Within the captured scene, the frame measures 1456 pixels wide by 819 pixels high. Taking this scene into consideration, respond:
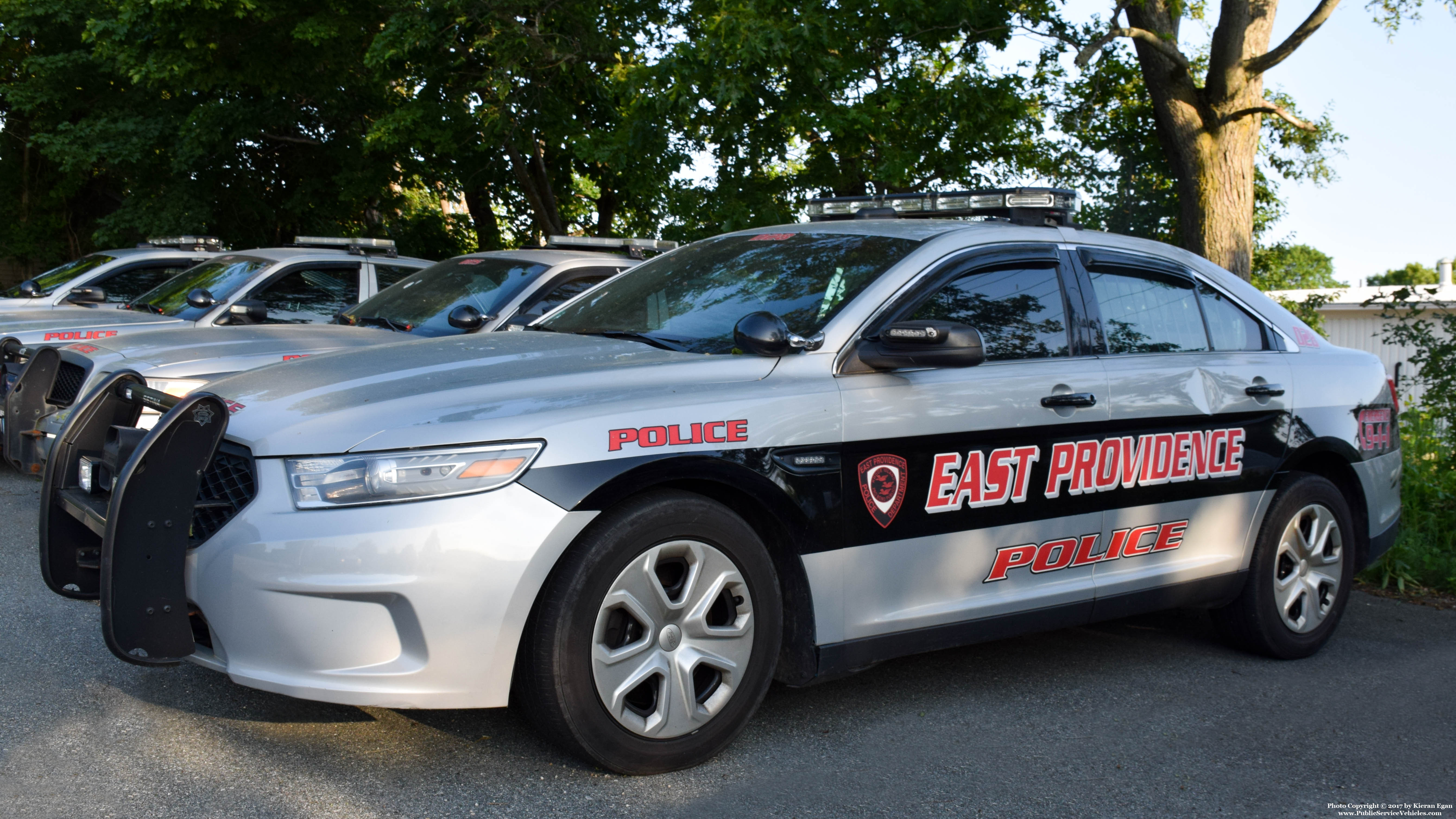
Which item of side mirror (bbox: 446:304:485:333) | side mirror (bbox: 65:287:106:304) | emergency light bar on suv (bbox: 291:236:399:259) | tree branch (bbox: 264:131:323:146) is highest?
tree branch (bbox: 264:131:323:146)

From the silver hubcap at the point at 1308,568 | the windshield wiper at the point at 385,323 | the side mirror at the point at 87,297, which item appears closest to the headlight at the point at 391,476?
the silver hubcap at the point at 1308,568

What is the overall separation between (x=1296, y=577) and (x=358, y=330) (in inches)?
226

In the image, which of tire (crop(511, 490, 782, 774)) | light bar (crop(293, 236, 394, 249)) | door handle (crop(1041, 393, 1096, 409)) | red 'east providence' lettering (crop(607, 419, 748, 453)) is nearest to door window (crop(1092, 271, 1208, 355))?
door handle (crop(1041, 393, 1096, 409))

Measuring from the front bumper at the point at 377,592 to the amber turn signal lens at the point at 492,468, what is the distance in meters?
0.05

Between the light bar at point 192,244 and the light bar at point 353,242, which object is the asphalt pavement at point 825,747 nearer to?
the light bar at point 353,242

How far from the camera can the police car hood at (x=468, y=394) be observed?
10.6 feet

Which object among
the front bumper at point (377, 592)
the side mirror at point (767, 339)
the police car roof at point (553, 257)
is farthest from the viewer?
the police car roof at point (553, 257)

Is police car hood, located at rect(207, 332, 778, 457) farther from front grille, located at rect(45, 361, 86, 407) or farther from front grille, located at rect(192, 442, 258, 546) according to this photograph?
front grille, located at rect(45, 361, 86, 407)

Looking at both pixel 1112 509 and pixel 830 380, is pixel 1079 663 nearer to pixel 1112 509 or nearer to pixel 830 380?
pixel 1112 509

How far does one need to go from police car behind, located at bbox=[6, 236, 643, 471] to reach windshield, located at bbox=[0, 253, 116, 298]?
299cm

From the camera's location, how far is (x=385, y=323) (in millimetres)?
8281

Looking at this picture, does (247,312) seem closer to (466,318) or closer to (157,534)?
(466,318)

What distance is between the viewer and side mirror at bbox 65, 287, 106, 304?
10.4m

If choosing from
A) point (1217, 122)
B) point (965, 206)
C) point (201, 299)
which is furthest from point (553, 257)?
point (1217, 122)
